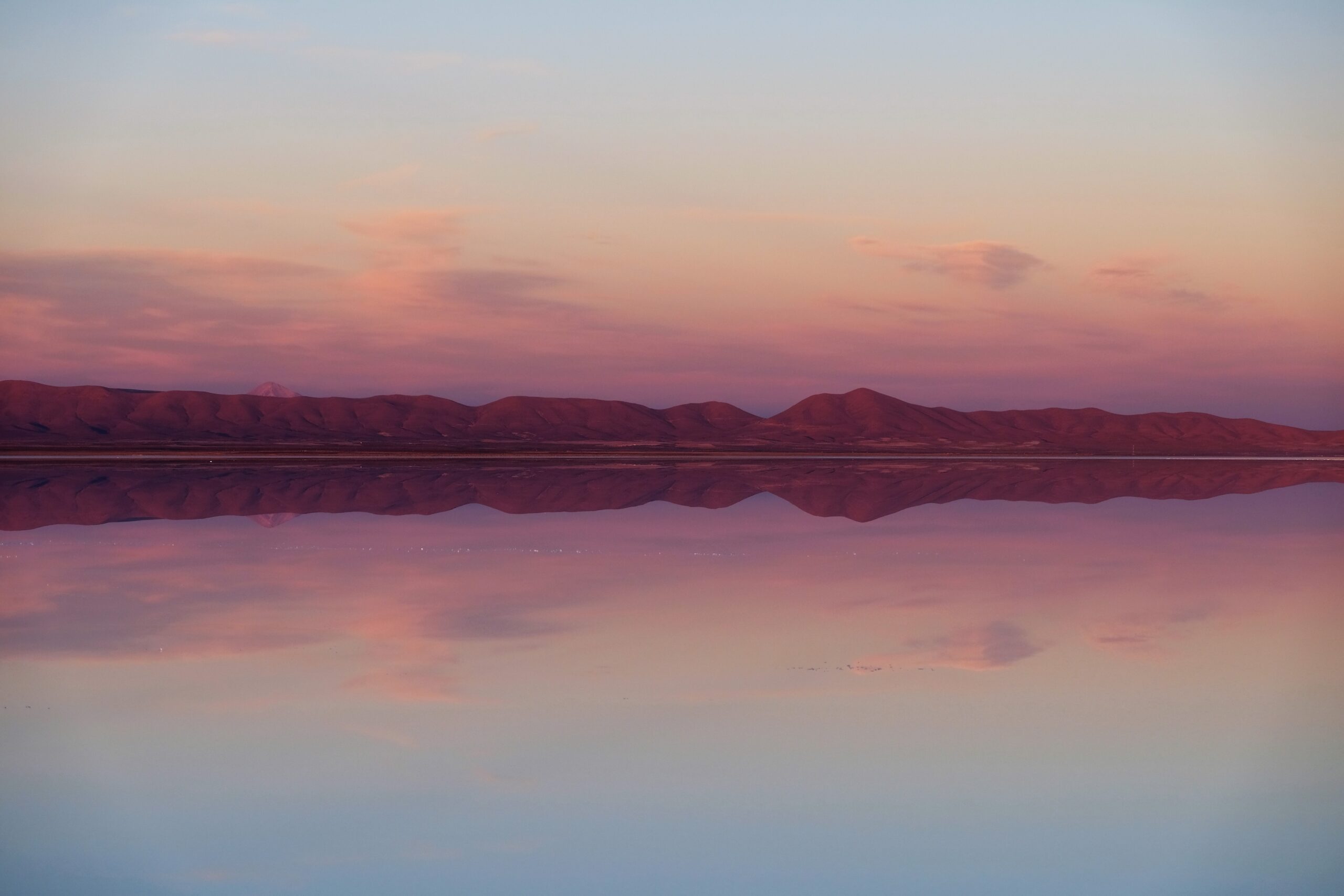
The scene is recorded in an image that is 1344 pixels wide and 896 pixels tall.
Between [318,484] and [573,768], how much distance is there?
22.8 meters

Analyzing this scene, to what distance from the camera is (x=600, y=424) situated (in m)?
139

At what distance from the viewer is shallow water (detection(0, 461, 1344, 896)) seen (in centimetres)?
463

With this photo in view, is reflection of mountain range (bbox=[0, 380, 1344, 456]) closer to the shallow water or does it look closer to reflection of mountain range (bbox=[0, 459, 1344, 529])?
reflection of mountain range (bbox=[0, 459, 1344, 529])

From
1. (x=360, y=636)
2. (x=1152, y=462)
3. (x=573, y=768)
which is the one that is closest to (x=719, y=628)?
(x=360, y=636)

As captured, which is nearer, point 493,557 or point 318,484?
point 493,557

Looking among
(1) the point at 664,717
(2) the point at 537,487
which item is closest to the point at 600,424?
(2) the point at 537,487

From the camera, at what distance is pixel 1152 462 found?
54.5 m

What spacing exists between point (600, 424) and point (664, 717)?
436 ft

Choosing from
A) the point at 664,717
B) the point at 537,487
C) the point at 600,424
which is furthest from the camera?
the point at 600,424

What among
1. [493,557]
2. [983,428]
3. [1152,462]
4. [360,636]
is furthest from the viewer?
[983,428]

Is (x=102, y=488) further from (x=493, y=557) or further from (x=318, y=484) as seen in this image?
(x=493, y=557)

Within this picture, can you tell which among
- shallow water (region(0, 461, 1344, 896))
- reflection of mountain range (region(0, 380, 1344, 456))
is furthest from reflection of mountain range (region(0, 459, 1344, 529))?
reflection of mountain range (region(0, 380, 1344, 456))

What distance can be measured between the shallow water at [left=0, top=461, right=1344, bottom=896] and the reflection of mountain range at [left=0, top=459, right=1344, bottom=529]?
6.00 meters

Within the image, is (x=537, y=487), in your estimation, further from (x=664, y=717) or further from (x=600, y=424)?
(x=600, y=424)
